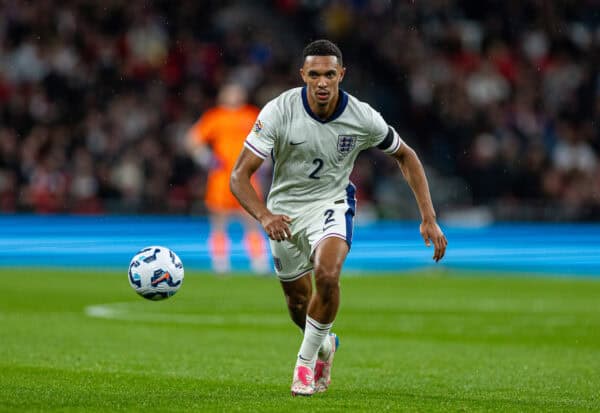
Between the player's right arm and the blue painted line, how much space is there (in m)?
12.6

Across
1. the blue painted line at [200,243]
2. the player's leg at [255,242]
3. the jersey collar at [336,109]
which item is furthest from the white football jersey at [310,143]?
the blue painted line at [200,243]

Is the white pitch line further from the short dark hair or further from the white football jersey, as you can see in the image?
the short dark hair

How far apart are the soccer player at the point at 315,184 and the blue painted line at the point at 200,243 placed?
39.9 ft

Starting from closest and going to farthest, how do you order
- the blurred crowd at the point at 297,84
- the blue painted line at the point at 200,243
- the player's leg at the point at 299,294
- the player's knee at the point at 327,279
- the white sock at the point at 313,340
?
the player's knee at the point at 327,279
the white sock at the point at 313,340
the player's leg at the point at 299,294
the blue painted line at the point at 200,243
the blurred crowd at the point at 297,84

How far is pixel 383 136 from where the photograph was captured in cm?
760

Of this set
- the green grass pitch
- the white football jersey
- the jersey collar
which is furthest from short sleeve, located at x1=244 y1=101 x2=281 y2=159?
the green grass pitch

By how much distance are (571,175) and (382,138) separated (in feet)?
47.4

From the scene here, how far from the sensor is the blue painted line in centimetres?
1984

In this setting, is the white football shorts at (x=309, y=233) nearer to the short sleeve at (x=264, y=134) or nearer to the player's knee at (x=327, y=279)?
the player's knee at (x=327, y=279)

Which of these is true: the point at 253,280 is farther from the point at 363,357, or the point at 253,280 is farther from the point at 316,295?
the point at 316,295

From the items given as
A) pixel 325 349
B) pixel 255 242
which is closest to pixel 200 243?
pixel 255 242

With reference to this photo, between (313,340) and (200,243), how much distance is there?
1332 cm

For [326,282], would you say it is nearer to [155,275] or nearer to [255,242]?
[155,275]

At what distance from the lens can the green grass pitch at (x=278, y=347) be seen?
6.91 metres
